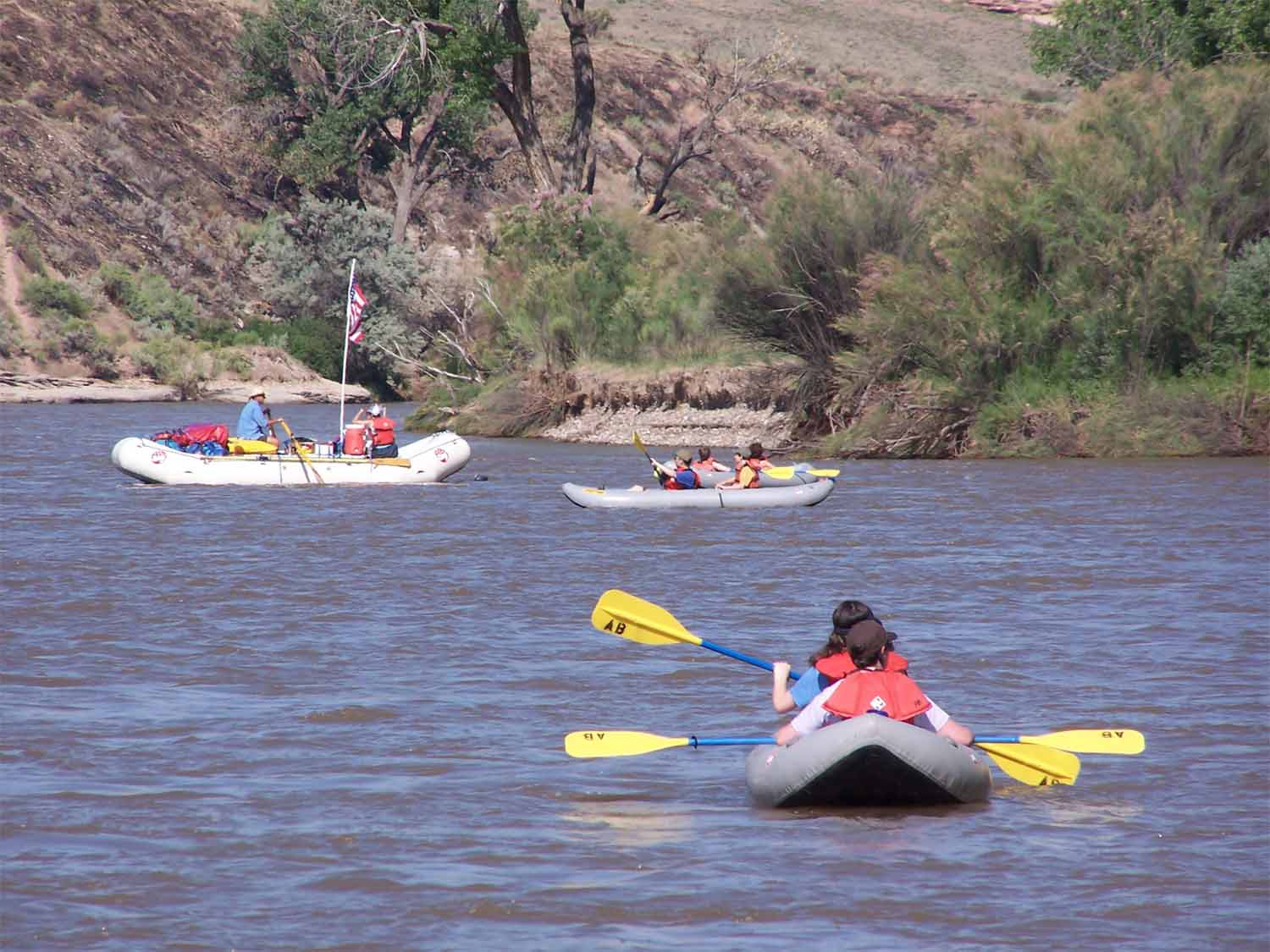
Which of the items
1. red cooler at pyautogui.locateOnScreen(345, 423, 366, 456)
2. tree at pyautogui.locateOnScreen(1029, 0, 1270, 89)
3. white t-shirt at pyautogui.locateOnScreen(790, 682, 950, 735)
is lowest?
red cooler at pyautogui.locateOnScreen(345, 423, 366, 456)

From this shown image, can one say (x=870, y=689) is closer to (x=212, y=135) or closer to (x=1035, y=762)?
(x=1035, y=762)

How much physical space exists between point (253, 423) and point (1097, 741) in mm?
19610

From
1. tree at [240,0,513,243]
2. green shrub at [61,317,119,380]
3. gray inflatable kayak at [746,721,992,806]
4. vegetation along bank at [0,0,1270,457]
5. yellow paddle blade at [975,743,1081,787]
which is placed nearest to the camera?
gray inflatable kayak at [746,721,992,806]

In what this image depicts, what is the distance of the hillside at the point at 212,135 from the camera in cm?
6775

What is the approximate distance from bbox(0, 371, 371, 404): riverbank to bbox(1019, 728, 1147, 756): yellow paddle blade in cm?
4815

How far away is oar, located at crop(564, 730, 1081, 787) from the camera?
9117 mm

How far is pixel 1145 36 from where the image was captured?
43.0 metres

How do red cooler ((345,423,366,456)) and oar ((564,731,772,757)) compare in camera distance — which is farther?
red cooler ((345,423,366,456))

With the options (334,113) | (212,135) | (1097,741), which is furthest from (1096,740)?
(212,135)

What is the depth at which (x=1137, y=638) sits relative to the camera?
1388cm

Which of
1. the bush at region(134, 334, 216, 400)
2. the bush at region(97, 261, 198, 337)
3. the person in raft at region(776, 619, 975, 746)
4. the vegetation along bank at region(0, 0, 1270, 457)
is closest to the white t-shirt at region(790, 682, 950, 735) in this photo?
the person in raft at region(776, 619, 975, 746)

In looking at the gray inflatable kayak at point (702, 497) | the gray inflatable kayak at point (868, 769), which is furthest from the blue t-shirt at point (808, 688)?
the gray inflatable kayak at point (702, 497)

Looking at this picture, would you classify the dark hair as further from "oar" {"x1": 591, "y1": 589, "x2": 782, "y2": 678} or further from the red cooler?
the red cooler

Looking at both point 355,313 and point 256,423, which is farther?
point 355,313
